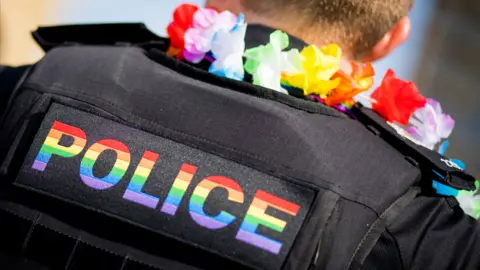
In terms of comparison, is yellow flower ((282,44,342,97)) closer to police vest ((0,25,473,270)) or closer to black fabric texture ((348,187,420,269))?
police vest ((0,25,473,270))

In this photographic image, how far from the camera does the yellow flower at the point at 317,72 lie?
71 centimetres

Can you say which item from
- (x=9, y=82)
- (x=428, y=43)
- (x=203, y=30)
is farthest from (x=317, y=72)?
(x=428, y=43)

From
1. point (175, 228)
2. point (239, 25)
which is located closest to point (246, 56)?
point (239, 25)

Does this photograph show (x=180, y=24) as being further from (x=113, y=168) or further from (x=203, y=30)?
(x=113, y=168)

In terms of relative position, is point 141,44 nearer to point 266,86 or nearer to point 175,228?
point 266,86

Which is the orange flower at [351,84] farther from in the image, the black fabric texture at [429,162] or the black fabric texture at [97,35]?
the black fabric texture at [97,35]

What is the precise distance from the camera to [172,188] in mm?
598

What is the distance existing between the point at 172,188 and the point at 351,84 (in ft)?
1.00

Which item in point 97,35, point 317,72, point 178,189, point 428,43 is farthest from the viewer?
point 428,43

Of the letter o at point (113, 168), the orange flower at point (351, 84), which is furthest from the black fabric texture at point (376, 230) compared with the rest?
the letter o at point (113, 168)

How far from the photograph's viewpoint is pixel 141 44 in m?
0.77

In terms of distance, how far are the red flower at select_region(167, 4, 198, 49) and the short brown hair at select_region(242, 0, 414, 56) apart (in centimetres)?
8

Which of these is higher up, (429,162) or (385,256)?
(429,162)

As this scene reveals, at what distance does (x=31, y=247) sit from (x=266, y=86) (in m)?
0.33
